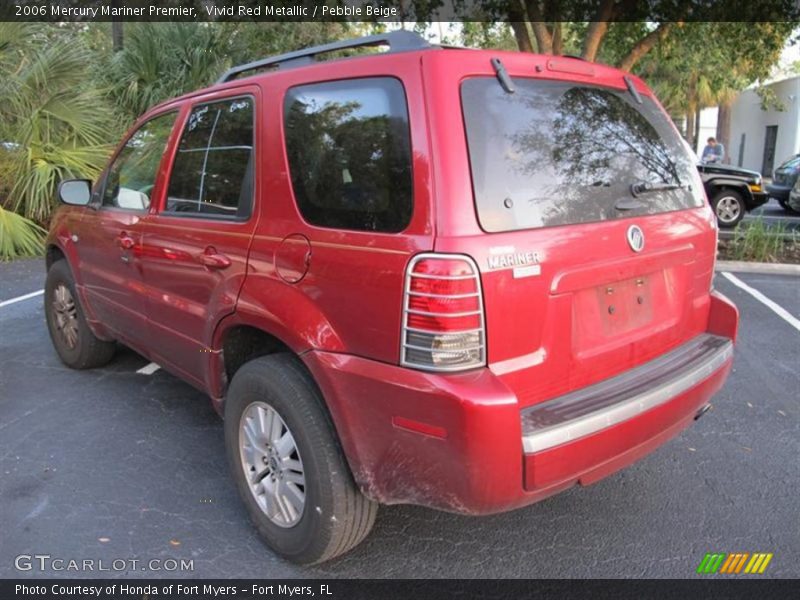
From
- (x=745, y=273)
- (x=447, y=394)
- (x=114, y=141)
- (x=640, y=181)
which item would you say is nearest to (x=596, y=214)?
(x=640, y=181)

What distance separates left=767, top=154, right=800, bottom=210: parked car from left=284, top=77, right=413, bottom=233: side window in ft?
47.7

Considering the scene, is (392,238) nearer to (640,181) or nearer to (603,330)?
(603,330)

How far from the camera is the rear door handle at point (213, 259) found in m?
2.91

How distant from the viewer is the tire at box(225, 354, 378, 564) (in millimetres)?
2463

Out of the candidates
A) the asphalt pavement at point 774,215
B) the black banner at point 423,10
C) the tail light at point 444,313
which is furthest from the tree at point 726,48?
the tail light at point 444,313

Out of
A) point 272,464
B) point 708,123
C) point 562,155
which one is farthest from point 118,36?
point 708,123

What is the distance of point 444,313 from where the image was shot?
2.11 meters

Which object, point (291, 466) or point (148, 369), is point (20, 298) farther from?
point (291, 466)

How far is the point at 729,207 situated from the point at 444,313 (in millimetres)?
11744

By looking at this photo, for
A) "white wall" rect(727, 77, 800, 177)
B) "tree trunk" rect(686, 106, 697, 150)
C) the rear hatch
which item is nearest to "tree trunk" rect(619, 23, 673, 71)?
the rear hatch

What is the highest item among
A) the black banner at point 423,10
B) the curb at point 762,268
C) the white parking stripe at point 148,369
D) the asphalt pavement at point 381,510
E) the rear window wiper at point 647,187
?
the black banner at point 423,10

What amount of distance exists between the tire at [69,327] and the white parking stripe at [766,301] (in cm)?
585

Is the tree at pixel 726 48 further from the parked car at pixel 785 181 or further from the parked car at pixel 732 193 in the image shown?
the parked car at pixel 785 181

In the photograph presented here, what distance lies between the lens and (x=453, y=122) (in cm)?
219
